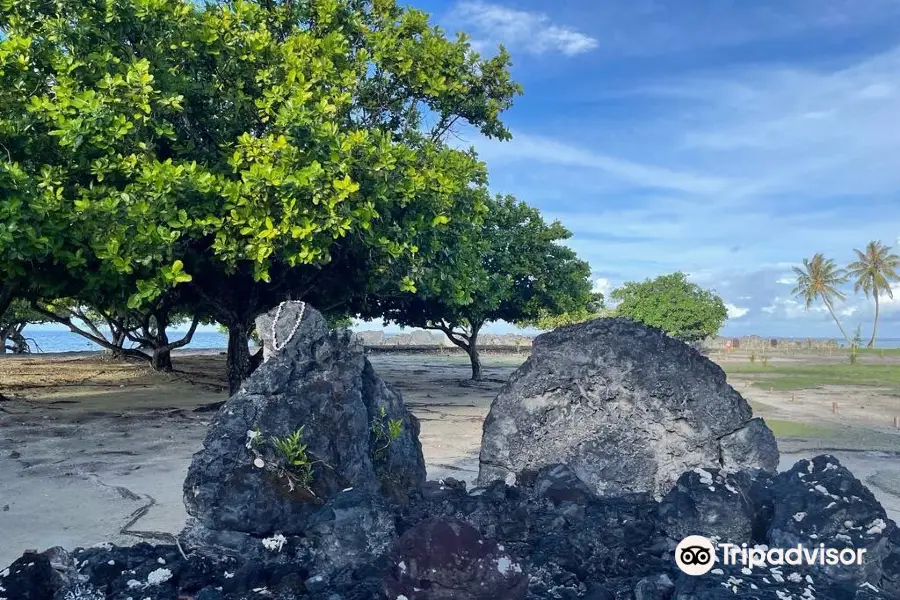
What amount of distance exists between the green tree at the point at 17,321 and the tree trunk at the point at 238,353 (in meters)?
17.1

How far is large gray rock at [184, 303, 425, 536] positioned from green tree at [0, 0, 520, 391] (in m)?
4.90

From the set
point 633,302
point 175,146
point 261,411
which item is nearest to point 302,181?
point 175,146

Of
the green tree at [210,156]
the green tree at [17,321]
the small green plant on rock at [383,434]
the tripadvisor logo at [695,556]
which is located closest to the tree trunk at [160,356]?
the green tree at [17,321]

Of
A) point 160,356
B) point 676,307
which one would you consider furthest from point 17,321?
point 676,307

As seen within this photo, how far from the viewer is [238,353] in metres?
14.0

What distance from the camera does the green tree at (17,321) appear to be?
95.4ft

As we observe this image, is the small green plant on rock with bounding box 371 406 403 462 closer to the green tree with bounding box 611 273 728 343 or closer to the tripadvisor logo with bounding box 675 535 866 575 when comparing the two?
the tripadvisor logo with bounding box 675 535 866 575

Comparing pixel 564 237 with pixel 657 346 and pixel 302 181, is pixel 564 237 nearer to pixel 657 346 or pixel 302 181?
pixel 302 181

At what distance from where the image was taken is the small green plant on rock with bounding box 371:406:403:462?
5605 mm

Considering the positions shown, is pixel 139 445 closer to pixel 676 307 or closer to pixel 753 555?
pixel 753 555

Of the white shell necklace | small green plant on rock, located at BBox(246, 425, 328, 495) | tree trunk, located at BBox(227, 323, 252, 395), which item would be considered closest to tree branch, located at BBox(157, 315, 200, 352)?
tree trunk, located at BBox(227, 323, 252, 395)

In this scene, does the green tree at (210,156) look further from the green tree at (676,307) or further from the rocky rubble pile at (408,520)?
the green tree at (676,307)

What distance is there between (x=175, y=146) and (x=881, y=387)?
75.0ft

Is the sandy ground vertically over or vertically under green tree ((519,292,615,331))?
under
